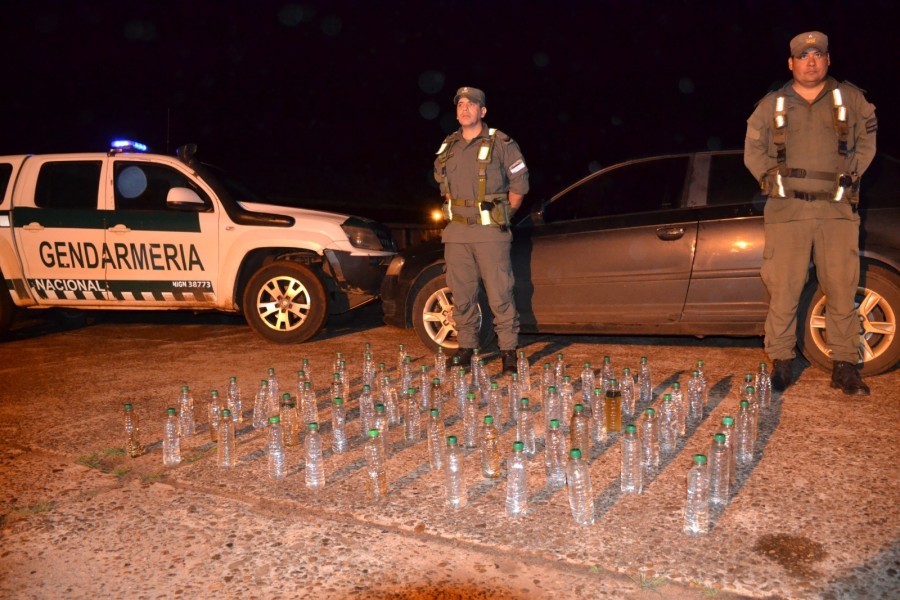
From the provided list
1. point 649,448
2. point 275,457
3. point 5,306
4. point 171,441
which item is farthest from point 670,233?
point 5,306

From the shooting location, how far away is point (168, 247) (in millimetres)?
7117

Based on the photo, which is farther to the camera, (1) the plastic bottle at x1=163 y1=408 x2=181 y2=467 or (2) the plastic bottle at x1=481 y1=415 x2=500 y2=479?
(1) the plastic bottle at x1=163 y1=408 x2=181 y2=467

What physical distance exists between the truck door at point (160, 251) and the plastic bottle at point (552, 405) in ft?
13.5

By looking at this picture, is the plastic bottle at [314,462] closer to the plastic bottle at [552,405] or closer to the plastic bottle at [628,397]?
the plastic bottle at [552,405]

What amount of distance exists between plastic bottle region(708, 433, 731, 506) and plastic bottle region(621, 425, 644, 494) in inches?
12.1

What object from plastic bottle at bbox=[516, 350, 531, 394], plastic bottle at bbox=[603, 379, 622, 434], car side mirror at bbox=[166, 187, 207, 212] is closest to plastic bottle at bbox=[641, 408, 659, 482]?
plastic bottle at bbox=[603, 379, 622, 434]

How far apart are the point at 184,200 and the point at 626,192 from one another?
4.06m

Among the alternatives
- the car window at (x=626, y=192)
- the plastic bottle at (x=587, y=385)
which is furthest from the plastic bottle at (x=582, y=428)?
the car window at (x=626, y=192)

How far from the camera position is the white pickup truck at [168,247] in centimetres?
711

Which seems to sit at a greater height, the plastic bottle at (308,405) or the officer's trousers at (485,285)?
the officer's trousers at (485,285)

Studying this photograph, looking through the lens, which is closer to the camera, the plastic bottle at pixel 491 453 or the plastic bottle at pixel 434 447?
the plastic bottle at pixel 491 453

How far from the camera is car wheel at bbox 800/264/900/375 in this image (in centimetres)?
507

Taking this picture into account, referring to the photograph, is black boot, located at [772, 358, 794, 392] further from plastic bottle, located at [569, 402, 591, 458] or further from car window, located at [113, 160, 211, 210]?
car window, located at [113, 160, 211, 210]

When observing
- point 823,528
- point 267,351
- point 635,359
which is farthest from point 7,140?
point 823,528
